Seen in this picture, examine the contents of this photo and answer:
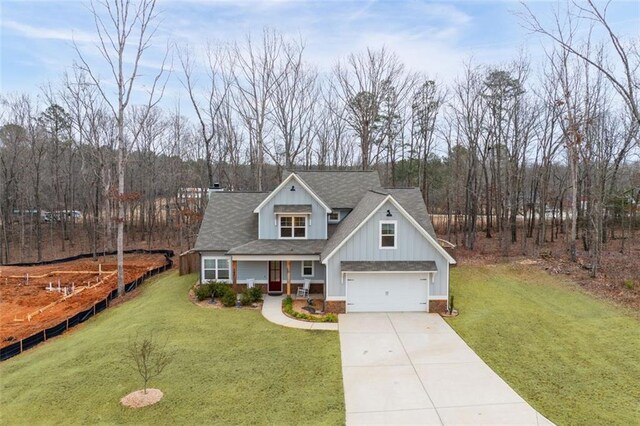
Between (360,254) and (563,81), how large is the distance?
64.3 feet

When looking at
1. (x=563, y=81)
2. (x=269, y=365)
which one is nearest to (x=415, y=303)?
(x=269, y=365)

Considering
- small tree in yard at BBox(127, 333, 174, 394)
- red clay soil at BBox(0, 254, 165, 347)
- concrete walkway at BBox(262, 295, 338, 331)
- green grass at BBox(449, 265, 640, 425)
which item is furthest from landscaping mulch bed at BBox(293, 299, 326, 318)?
red clay soil at BBox(0, 254, 165, 347)

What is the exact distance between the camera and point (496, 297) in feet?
58.7

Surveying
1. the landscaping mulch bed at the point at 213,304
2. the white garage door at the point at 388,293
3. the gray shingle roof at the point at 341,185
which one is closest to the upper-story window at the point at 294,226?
the gray shingle roof at the point at 341,185

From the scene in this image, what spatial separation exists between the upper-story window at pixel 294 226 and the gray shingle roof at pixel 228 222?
1637mm

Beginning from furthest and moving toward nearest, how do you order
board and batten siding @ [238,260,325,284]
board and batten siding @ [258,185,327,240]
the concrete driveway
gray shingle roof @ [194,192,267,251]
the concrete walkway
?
gray shingle roof @ [194,192,267,251] < board and batten siding @ [258,185,327,240] < board and batten siding @ [238,260,325,284] < the concrete walkway < the concrete driveway

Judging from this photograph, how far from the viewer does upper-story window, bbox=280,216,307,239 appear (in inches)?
778

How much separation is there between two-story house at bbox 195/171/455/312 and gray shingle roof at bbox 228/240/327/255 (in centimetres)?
5

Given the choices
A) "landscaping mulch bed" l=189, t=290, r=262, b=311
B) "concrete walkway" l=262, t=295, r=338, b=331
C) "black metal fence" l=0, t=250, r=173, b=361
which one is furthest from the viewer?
"landscaping mulch bed" l=189, t=290, r=262, b=311

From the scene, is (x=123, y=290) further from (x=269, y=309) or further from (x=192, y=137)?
(x=192, y=137)

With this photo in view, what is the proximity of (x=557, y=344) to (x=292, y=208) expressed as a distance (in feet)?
40.4

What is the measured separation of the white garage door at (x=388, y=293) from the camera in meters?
16.5

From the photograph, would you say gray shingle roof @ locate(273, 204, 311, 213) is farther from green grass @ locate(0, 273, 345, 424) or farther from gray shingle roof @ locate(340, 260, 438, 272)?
green grass @ locate(0, 273, 345, 424)

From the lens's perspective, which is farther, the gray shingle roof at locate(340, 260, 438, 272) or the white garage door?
the white garage door
